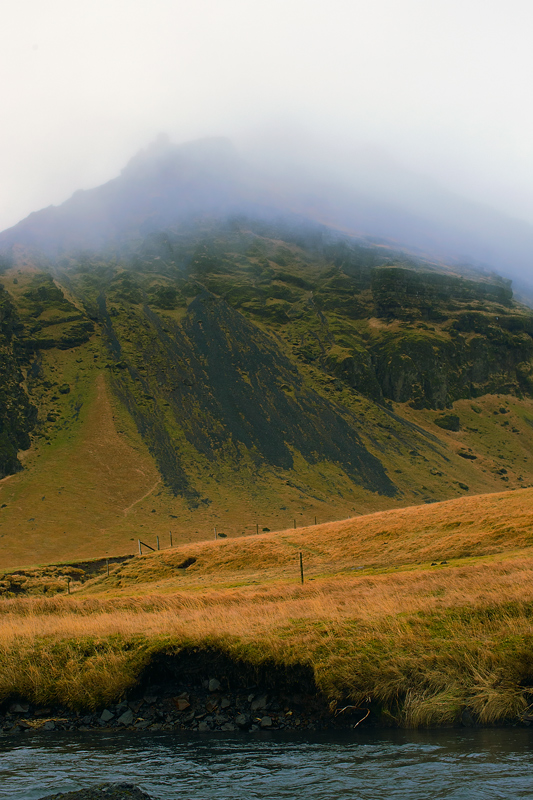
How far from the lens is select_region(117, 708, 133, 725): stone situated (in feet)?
53.2

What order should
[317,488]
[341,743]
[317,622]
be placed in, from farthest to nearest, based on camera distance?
[317,488] → [317,622] → [341,743]

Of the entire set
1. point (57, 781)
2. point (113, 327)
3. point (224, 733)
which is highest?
point (113, 327)

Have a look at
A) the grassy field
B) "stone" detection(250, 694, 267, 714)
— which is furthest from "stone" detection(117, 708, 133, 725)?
"stone" detection(250, 694, 267, 714)

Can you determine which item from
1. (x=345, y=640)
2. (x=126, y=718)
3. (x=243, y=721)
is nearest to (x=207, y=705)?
(x=243, y=721)

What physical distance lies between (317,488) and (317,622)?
121 metres

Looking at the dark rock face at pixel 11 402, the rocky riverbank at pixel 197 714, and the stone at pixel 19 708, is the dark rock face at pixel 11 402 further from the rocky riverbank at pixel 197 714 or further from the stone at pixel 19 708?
the rocky riverbank at pixel 197 714

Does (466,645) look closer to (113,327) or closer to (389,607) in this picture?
(389,607)

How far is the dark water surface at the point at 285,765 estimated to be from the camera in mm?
10969

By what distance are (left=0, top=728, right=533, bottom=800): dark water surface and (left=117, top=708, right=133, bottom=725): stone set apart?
0.95 meters

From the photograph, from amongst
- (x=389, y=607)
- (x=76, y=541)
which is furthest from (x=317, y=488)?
(x=389, y=607)

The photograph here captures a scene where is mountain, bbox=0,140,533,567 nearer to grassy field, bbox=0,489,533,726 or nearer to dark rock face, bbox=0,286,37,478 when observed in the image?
dark rock face, bbox=0,286,37,478

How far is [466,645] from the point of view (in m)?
15.7

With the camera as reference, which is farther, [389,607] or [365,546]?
[365,546]

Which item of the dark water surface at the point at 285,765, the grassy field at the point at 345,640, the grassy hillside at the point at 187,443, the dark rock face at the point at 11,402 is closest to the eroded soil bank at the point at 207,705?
the grassy field at the point at 345,640
